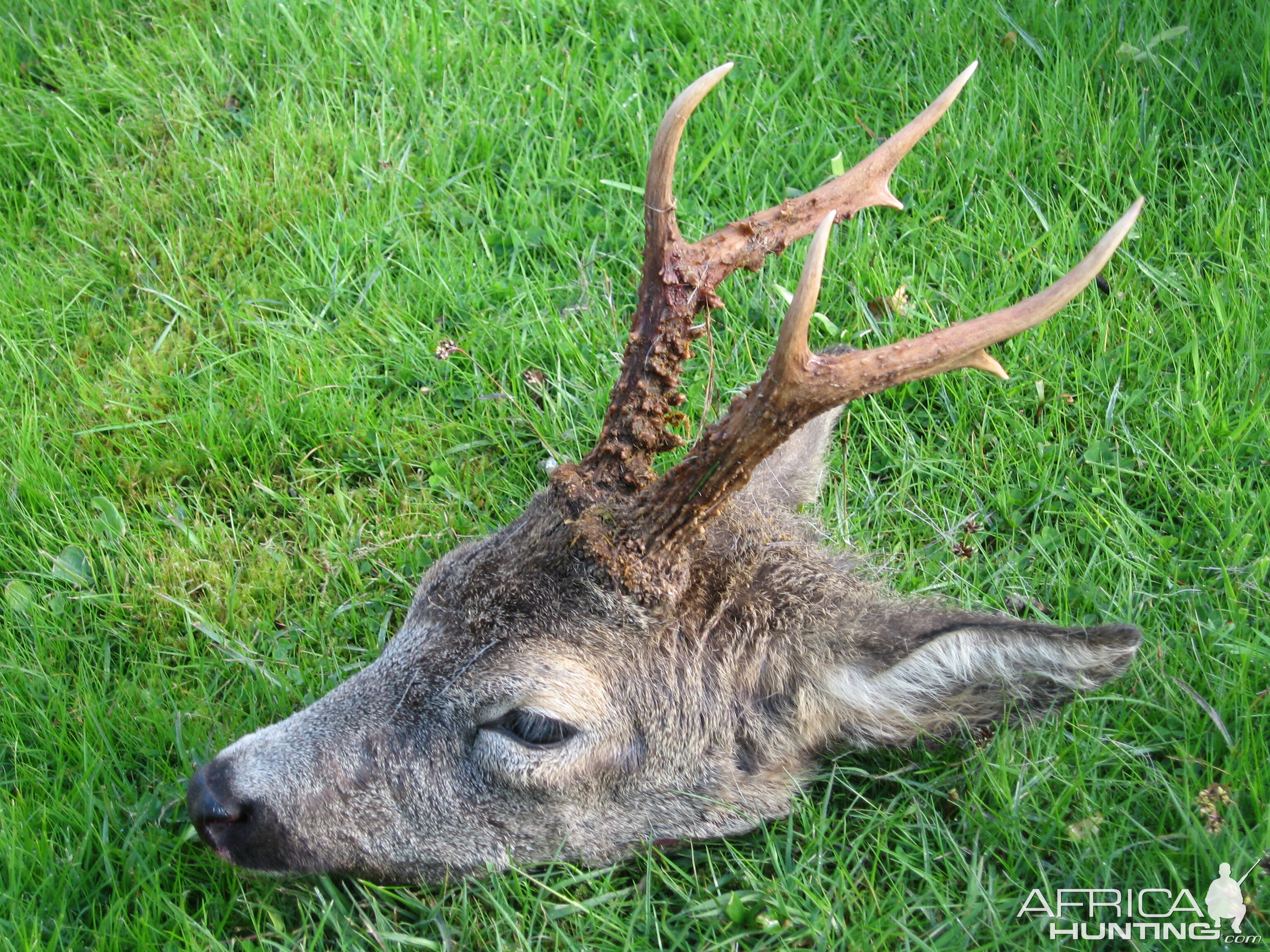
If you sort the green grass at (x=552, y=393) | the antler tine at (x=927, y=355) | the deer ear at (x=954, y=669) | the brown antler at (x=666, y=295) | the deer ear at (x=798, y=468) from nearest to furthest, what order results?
the antler tine at (x=927, y=355) → the deer ear at (x=954, y=669) → the brown antler at (x=666, y=295) → the green grass at (x=552, y=393) → the deer ear at (x=798, y=468)

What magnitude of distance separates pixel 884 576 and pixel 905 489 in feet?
2.25

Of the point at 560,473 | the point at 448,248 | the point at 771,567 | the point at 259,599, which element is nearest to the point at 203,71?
the point at 448,248

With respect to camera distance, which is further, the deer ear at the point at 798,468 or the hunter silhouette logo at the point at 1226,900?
the deer ear at the point at 798,468

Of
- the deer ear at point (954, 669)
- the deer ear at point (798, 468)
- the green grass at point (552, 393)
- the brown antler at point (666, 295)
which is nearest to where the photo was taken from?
the deer ear at point (954, 669)

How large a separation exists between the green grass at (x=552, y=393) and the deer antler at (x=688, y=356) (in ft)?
3.70

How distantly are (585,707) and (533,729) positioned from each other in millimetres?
174

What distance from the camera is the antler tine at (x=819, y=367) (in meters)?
2.80

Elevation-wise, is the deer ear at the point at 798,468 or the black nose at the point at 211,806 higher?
the black nose at the point at 211,806

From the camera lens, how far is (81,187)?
6.11 metres

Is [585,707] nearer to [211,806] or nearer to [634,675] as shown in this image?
[634,675]

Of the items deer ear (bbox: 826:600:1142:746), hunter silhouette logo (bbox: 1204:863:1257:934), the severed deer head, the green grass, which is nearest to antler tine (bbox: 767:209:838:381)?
the severed deer head

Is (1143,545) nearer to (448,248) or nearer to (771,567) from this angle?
(771,567)

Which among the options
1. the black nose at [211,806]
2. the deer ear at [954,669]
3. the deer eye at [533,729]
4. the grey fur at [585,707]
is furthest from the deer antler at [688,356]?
the black nose at [211,806]

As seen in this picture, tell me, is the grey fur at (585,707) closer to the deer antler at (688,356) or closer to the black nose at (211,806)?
the black nose at (211,806)
